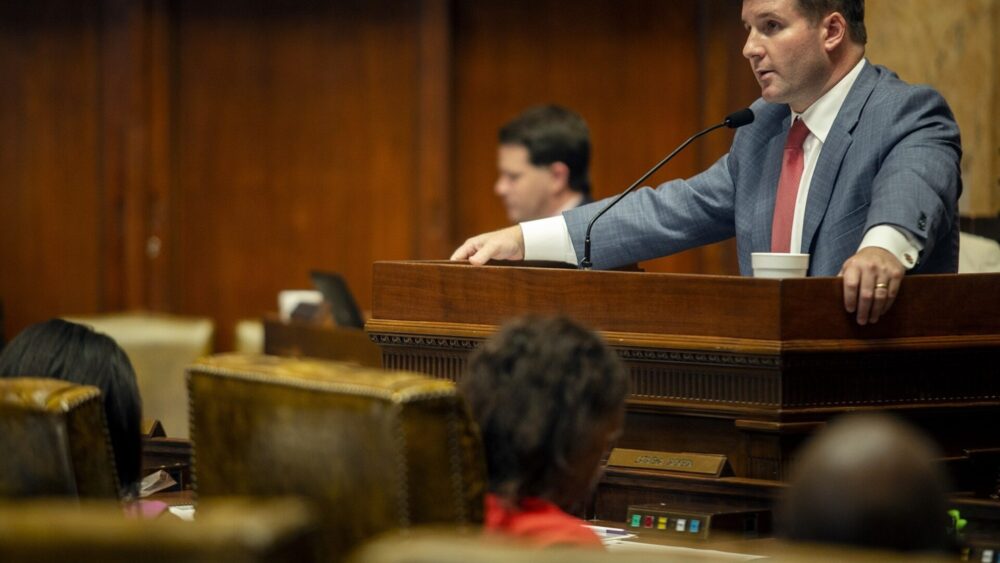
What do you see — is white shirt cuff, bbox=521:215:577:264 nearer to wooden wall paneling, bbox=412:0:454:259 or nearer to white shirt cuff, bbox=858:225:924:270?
white shirt cuff, bbox=858:225:924:270

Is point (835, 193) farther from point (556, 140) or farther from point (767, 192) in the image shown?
point (556, 140)

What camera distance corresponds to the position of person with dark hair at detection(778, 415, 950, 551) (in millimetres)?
1203

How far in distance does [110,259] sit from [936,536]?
5.74 m

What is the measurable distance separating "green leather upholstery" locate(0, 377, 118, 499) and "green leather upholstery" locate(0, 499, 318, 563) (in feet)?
1.81

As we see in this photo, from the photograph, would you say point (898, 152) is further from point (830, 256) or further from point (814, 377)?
point (814, 377)

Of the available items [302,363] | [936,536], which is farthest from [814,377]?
[936,536]

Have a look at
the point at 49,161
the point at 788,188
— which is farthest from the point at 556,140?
the point at 49,161

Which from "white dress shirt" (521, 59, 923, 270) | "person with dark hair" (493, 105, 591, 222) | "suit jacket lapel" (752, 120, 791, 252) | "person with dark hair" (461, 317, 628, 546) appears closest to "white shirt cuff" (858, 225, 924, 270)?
"white dress shirt" (521, 59, 923, 270)

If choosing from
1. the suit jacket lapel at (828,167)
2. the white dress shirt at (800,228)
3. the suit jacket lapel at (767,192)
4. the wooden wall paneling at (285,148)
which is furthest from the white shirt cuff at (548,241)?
the wooden wall paneling at (285,148)

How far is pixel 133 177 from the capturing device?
6.55m

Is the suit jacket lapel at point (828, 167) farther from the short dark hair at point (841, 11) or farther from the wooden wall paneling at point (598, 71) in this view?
the wooden wall paneling at point (598, 71)

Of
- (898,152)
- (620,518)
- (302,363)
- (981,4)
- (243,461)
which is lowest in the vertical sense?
(620,518)

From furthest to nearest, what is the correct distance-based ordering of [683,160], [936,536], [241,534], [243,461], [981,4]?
1. [683,160]
2. [981,4]
3. [243,461]
4. [936,536]
5. [241,534]

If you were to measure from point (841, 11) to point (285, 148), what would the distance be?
13.4 feet
